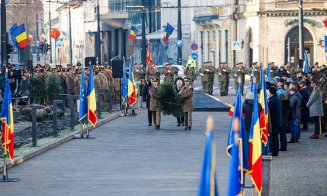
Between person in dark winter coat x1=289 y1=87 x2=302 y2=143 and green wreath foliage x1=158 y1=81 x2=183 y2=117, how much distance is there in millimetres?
4787

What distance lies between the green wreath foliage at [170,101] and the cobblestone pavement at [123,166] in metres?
0.57

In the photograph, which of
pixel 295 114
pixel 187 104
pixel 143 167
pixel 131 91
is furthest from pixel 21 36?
pixel 143 167

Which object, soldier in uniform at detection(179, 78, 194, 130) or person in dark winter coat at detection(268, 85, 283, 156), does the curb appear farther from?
person in dark winter coat at detection(268, 85, 283, 156)

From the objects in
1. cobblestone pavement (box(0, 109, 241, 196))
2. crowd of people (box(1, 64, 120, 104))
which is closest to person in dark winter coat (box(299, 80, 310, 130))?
cobblestone pavement (box(0, 109, 241, 196))

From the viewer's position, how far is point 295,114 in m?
29.4

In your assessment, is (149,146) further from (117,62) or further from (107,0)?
(107,0)

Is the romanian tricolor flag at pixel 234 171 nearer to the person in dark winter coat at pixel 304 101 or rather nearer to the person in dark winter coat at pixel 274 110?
the person in dark winter coat at pixel 274 110

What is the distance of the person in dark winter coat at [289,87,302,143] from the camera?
94.3 ft

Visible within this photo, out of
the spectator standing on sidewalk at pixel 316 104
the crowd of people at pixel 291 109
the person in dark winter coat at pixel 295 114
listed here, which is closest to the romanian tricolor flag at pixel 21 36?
the crowd of people at pixel 291 109

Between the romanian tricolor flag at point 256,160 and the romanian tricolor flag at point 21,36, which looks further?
the romanian tricolor flag at point 21,36

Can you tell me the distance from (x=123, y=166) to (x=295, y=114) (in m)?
7.63

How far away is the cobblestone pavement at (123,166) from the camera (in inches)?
757

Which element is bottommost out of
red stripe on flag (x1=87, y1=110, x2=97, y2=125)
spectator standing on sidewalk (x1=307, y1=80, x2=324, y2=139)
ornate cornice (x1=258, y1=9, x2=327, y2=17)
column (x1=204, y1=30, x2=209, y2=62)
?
red stripe on flag (x1=87, y1=110, x2=97, y2=125)

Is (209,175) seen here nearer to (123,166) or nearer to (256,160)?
(256,160)
